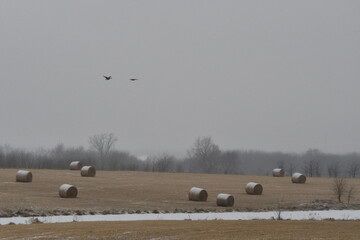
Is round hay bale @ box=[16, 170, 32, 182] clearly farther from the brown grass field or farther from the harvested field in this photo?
the harvested field

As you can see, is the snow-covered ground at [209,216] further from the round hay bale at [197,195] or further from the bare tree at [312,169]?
the bare tree at [312,169]

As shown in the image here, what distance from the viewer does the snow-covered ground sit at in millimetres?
29125

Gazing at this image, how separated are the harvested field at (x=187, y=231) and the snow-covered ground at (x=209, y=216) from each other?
475cm

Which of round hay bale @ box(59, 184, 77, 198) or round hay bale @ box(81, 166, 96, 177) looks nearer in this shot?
round hay bale @ box(59, 184, 77, 198)

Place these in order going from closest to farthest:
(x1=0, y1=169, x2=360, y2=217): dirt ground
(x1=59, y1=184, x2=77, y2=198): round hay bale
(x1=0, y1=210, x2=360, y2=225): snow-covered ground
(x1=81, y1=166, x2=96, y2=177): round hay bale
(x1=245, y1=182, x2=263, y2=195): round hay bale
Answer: (x1=0, y1=210, x2=360, y2=225): snow-covered ground → (x1=0, y1=169, x2=360, y2=217): dirt ground → (x1=59, y1=184, x2=77, y2=198): round hay bale → (x1=245, y1=182, x2=263, y2=195): round hay bale → (x1=81, y1=166, x2=96, y2=177): round hay bale

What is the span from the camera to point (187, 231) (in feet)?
71.7

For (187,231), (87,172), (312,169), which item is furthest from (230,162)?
(187,231)

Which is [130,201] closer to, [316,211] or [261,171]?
[316,211]

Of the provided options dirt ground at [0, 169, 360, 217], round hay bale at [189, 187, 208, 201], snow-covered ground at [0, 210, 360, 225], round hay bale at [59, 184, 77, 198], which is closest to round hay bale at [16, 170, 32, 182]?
dirt ground at [0, 169, 360, 217]

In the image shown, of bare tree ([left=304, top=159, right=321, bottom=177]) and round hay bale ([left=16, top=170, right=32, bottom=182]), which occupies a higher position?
bare tree ([left=304, top=159, right=321, bottom=177])

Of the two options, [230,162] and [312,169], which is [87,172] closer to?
[312,169]

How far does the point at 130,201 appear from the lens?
127ft

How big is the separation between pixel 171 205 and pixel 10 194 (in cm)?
1068

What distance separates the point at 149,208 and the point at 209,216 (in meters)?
4.38
